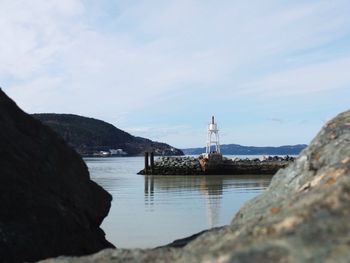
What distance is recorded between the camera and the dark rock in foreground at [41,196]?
5551mm

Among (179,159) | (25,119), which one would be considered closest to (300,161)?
(25,119)

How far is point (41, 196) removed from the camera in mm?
6215

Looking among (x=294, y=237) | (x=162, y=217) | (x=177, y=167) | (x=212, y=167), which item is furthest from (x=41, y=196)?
(x=177, y=167)

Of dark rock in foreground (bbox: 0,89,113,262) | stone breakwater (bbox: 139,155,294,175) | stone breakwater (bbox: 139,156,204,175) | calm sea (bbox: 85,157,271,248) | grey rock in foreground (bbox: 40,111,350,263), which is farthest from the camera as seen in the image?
stone breakwater (bbox: 139,156,204,175)

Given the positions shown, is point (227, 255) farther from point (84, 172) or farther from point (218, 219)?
point (218, 219)

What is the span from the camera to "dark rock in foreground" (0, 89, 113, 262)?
555cm

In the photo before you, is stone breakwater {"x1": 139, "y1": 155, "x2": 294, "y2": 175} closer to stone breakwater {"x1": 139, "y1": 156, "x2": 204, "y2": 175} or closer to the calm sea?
stone breakwater {"x1": 139, "y1": 156, "x2": 204, "y2": 175}

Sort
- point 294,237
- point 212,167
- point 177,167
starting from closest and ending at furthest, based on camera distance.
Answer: point 294,237 < point 212,167 < point 177,167

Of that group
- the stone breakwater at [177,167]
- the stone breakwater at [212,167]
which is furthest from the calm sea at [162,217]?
the stone breakwater at [177,167]

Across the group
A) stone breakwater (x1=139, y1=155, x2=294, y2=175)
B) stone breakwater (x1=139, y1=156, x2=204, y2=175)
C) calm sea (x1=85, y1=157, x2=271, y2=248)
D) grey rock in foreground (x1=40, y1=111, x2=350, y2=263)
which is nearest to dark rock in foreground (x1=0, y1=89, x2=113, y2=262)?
grey rock in foreground (x1=40, y1=111, x2=350, y2=263)

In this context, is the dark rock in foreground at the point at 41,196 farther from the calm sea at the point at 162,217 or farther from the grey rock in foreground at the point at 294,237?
the calm sea at the point at 162,217

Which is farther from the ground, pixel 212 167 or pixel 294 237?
pixel 294 237

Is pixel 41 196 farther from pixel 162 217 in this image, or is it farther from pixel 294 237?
pixel 162 217

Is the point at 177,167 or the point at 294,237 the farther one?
the point at 177,167
